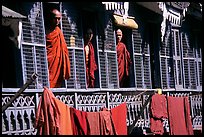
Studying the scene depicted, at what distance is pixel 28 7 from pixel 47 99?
1907 mm

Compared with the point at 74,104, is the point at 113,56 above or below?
above

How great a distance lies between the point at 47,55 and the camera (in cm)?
1184

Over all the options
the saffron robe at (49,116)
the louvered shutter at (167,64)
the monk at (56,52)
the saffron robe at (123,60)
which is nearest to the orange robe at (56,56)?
the monk at (56,52)

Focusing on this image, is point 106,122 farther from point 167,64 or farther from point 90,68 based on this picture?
point 167,64

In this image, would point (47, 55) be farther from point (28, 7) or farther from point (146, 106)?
point (146, 106)

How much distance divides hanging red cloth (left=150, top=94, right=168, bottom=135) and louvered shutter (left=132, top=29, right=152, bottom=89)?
2.91 ft

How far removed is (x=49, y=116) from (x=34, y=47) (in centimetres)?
164

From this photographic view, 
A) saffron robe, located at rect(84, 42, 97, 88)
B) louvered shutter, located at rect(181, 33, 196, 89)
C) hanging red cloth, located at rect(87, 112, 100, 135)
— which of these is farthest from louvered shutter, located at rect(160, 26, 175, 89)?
hanging red cloth, located at rect(87, 112, 100, 135)

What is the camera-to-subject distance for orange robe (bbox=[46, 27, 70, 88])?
11859 millimetres

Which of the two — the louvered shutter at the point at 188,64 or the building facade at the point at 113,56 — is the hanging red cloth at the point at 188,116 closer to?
the building facade at the point at 113,56

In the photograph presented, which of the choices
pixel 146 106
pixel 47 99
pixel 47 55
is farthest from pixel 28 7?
pixel 146 106

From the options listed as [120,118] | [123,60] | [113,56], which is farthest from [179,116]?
[120,118]

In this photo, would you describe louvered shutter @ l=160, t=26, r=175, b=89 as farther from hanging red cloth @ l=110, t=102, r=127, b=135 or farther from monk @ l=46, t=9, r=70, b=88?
monk @ l=46, t=9, r=70, b=88

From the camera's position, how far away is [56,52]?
1187 cm
